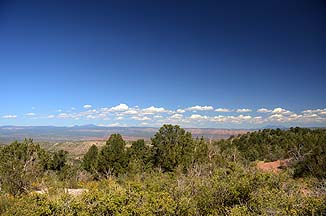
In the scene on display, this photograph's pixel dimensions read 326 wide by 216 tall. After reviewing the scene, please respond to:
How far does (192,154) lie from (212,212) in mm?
19769

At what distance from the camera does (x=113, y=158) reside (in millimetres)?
31141

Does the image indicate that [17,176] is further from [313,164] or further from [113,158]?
[313,164]

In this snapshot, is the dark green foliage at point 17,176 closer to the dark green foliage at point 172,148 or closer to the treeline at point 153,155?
the treeline at point 153,155

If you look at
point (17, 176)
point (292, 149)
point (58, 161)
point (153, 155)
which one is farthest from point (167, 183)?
point (58, 161)

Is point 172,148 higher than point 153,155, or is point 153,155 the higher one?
point 172,148

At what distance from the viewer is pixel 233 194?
10617mm

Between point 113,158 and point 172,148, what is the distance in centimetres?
569

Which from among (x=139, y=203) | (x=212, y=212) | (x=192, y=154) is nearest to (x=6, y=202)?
(x=139, y=203)

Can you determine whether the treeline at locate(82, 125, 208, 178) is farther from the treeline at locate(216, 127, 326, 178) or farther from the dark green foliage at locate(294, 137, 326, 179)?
the dark green foliage at locate(294, 137, 326, 179)

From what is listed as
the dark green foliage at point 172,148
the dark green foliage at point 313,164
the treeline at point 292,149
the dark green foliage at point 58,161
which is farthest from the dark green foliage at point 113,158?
the dark green foliage at point 313,164

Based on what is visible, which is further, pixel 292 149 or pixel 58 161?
pixel 58 161

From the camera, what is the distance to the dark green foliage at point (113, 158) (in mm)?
30938

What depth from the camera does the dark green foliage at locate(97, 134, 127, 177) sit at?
3094cm

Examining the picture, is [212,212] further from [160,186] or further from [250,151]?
[250,151]
